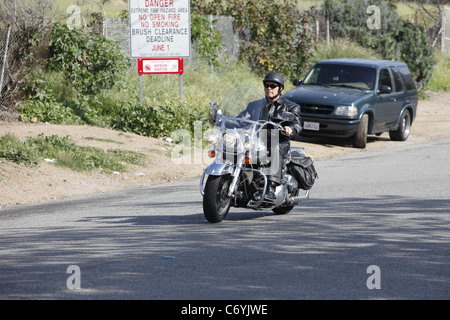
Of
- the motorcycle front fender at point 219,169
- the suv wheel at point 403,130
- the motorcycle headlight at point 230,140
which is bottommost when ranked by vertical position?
the suv wheel at point 403,130

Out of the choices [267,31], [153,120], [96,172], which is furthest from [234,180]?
[267,31]

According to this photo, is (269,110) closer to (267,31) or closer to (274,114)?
(274,114)

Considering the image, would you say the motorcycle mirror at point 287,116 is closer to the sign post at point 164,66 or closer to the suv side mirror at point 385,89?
the sign post at point 164,66

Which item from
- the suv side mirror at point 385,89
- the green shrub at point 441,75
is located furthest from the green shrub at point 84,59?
the green shrub at point 441,75

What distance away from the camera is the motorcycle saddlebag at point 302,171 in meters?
9.74

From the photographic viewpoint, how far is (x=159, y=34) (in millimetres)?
17812

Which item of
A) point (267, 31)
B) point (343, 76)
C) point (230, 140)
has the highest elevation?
point (267, 31)

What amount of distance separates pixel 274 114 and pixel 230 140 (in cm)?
83

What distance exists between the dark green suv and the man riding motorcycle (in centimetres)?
858

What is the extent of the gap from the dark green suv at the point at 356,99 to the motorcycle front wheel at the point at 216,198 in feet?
30.0

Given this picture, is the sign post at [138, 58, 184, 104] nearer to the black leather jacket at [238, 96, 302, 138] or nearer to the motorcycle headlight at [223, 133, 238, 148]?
the black leather jacket at [238, 96, 302, 138]

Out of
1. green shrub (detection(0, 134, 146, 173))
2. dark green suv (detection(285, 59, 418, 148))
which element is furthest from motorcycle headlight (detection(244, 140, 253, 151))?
dark green suv (detection(285, 59, 418, 148))

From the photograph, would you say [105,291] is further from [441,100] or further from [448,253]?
[441,100]
